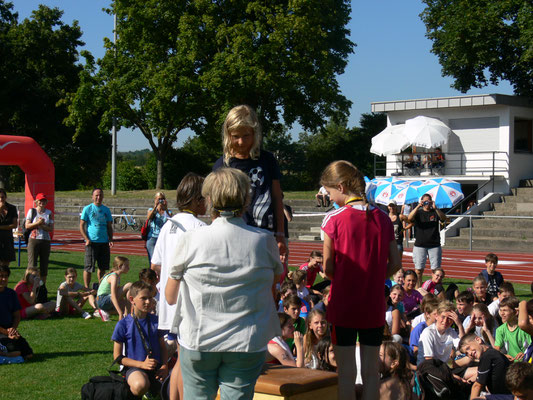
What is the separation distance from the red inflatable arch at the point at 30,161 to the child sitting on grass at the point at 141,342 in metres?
15.6

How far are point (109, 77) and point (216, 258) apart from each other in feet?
125

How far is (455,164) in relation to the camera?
3209cm

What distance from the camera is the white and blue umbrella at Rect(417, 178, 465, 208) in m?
21.0

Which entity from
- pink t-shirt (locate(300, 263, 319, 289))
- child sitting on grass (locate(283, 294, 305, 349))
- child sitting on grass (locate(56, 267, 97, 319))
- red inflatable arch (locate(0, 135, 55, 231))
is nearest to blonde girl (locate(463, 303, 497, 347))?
child sitting on grass (locate(283, 294, 305, 349))

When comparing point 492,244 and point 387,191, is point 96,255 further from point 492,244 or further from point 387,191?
point 492,244

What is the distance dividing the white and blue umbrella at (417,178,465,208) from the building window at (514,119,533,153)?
1243 cm

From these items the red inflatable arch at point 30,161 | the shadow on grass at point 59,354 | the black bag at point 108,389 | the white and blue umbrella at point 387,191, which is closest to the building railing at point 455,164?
the white and blue umbrella at point 387,191

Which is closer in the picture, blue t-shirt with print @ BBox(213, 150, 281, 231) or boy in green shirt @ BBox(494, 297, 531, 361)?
blue t-shirt with print @ BBox(213, 150, 281, 231)

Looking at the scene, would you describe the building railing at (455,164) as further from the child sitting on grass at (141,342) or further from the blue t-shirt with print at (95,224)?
the child sitting on grass at (141,342)

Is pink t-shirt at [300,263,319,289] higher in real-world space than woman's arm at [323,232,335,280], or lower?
lower

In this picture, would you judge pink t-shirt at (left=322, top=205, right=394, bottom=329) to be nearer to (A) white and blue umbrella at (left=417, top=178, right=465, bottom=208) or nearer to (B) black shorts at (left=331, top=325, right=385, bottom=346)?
(B) black shorts at (left=331, top=325, right=385, bottom=346)

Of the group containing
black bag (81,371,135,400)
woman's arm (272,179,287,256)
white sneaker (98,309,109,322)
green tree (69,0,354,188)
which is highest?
green tree (69,0,354,188)

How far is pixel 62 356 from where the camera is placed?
788cm

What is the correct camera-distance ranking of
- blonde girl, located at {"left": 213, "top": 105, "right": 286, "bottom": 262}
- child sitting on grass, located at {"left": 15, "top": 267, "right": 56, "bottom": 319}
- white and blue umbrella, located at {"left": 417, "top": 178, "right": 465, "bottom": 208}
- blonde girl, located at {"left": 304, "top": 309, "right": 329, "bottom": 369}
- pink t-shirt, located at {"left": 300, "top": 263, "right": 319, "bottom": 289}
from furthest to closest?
white and blue umbrella, located at {"left": 417, "top": 178, "right": 465, "bottom": 208} < pink t-shirt, located at {"left": 300, "top": 263, "right": 319, "bottom": 289} < child sitting on grass, located at {"left": 15, "top": 267, "right": 56, "bottom": 319} < blonde girl, located at {"left": 304, "top": 309, "right": 329, "bottom": 369} < blonde girl, located at {"left": 213, "top": 105, "right": 286, "bottom": 262}
